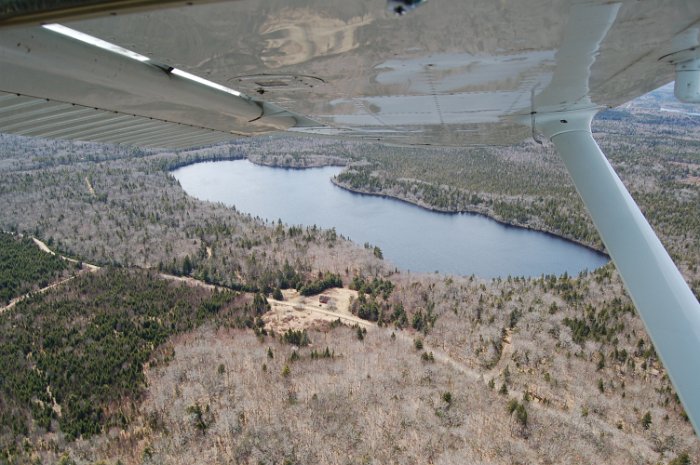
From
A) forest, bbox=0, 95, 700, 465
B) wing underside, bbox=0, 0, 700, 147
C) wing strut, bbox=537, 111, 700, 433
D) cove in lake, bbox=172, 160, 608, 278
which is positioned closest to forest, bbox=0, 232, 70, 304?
forest, bbox=0, 95, 700, 465

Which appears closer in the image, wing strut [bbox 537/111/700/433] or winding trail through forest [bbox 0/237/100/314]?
wing strut [bbox 537/111/700/433]

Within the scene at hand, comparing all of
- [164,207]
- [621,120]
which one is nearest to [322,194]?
[164,207]

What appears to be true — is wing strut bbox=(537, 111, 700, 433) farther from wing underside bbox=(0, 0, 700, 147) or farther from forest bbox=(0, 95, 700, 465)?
forest bbox=(0, 95, 700, 465)

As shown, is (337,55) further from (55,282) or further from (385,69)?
(55,282)

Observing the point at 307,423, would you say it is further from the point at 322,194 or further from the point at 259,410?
the point at 322,194

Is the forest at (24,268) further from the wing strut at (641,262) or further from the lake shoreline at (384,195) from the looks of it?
the lake shoreline at (384,195)

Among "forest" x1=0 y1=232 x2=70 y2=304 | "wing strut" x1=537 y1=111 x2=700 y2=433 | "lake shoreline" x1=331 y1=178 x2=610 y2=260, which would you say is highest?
"wing strut" x1=537 y1=111 x2=700 y2=433

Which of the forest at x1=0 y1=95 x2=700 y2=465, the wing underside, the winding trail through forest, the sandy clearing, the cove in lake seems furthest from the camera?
the cove in lake

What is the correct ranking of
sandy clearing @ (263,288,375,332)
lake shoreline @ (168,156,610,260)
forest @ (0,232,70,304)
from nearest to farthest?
sandy clearing @ (263,288,375,332) → forest @ (0,232,70,304) → lake shoreline @ (168,156,610,260)
